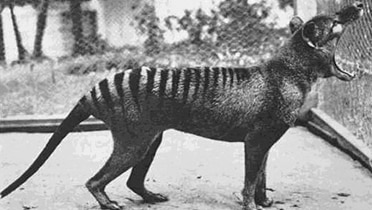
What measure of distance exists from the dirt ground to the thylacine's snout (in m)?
1.24

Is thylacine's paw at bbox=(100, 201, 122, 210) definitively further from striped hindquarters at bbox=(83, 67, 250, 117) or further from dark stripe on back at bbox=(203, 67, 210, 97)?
dark stripe on back at bbox=(203, 67, 210, 97)

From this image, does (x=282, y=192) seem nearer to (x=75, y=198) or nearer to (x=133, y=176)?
(x=133, y=176)

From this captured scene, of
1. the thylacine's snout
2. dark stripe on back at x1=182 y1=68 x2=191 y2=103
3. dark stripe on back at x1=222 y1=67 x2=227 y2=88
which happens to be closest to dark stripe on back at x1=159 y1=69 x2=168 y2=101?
dark stripe on back at x1=182 y1=68 x2=191 y2=103

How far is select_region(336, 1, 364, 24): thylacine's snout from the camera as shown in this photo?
4559 mm

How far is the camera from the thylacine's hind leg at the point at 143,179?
510 cm

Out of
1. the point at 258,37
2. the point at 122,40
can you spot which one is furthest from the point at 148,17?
the point at 258,37

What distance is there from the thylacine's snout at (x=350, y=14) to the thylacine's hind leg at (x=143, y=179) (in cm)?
145

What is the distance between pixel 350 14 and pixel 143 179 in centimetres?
176

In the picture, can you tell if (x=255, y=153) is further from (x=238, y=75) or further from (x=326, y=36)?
(x=326, y=36)

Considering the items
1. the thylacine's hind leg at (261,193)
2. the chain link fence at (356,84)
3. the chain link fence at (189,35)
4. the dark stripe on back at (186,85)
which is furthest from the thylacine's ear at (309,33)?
the chain link fence at (189,35)

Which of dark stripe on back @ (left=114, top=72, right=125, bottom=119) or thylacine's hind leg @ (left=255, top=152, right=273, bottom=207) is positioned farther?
thylacine's hind leg @ (left=255, top=152, right=273, bottom=207)

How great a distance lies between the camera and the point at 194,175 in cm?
589

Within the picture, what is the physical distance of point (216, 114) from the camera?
4.69 m

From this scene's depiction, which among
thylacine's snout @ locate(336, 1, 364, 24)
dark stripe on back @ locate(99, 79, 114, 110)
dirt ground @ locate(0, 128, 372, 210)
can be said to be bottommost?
dirt ground @ locate(0, 128, 372, 210)
